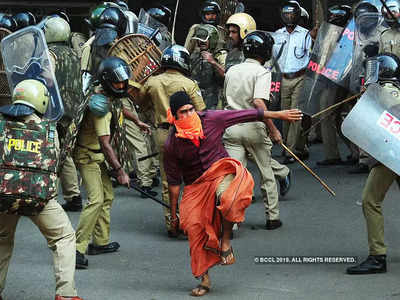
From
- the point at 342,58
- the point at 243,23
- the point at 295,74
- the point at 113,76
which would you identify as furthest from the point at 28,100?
the point at 295,74

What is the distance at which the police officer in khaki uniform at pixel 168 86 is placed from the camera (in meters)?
9.16

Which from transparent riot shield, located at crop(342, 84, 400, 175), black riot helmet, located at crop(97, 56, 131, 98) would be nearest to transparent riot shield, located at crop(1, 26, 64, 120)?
black riot helmet, located at crop(97, 56, 131, 98)

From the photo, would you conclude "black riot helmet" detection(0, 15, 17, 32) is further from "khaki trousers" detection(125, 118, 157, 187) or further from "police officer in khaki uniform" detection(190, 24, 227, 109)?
"police officer in khaki uniform" detection(190, 24, 227, 109)

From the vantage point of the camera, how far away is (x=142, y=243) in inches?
361

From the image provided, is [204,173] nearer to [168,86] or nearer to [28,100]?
[28,100]

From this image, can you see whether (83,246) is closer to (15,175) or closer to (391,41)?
(15,175)

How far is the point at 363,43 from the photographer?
10.8m

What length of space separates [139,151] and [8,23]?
325cm

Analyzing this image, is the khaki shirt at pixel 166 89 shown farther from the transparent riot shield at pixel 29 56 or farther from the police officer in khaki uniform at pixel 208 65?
the police officer in khaki uniform at pixel 208 65

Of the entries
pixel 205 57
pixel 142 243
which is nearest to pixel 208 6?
pixel 205 57

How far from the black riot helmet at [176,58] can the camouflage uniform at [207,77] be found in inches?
70.3

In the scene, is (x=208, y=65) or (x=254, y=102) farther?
(x=208, y=65)

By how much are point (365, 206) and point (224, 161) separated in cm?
129

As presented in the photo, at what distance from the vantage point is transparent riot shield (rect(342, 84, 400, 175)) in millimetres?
7238
